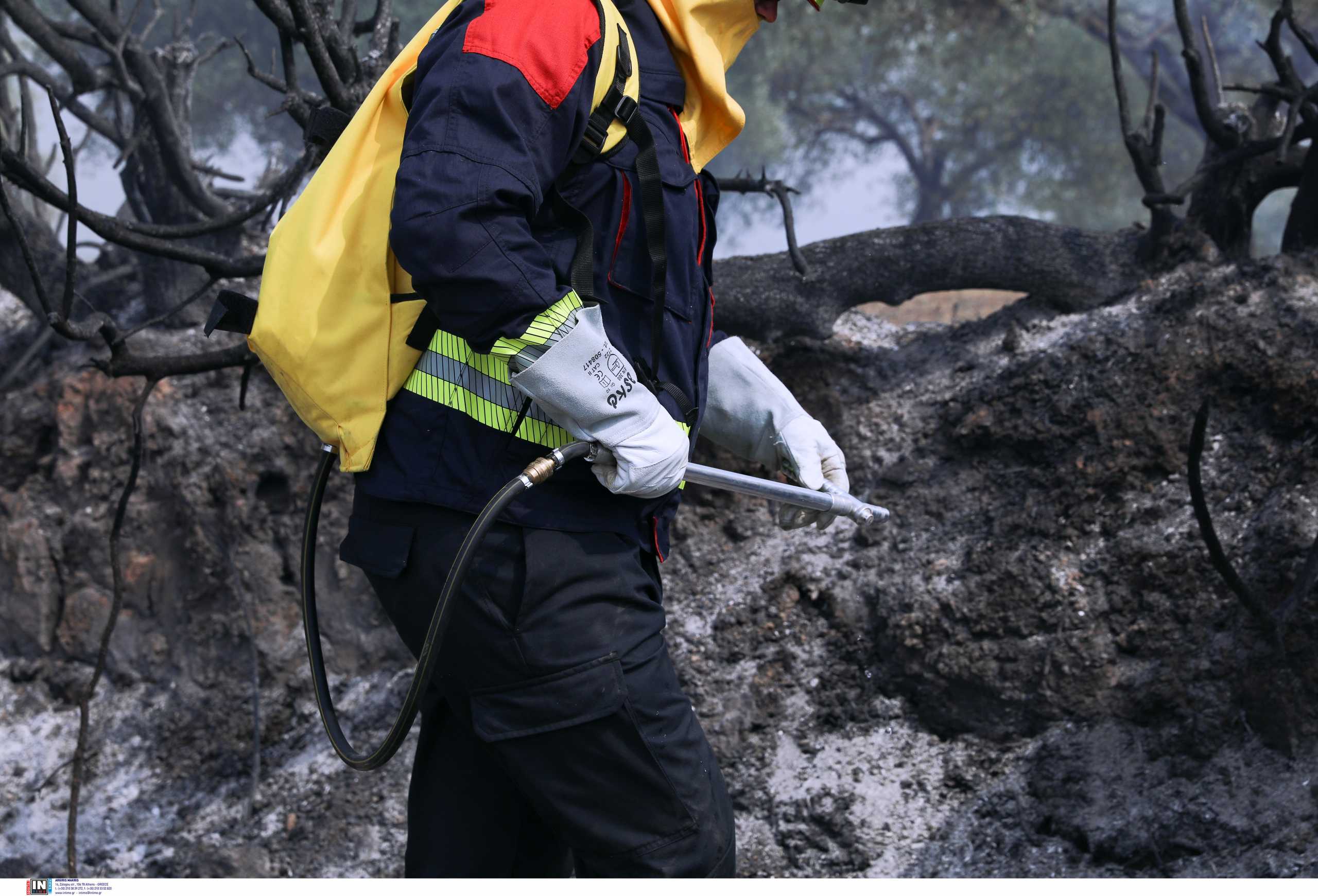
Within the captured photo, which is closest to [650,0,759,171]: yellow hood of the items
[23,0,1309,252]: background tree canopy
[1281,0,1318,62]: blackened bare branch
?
[1281,0,1318,62]: blackened bare branch

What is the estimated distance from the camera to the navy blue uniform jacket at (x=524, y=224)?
1.43m

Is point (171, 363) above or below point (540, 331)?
above

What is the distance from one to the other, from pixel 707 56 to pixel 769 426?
0.70 metres

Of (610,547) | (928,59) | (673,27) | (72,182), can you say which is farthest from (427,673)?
(928,59)

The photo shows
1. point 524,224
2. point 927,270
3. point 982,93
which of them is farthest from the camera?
point 982,93

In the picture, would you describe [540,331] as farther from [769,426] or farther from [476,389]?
[769,426]

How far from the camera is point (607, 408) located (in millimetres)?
1519

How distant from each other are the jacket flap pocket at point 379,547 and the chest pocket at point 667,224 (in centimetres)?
49

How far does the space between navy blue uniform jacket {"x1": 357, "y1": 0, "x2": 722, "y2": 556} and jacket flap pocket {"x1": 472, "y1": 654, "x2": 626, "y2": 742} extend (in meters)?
0.21

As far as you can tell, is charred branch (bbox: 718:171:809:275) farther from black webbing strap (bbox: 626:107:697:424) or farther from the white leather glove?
black webbing strap (bbox: 626:107:697:424)

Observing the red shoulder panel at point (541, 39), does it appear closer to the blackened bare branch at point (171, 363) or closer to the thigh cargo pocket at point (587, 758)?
the thigh cargo pocket at point (587, 758)

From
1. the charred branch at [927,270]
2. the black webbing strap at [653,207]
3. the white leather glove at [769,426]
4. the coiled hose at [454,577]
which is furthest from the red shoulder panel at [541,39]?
the charred branch at [927,270]

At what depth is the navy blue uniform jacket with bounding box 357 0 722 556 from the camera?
56.3 inches

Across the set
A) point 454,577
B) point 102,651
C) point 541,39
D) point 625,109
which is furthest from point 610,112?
point 102,651
